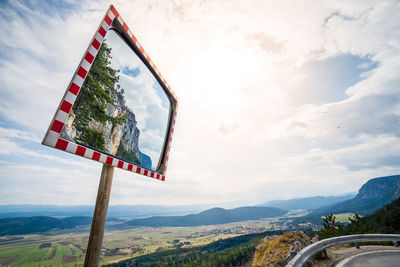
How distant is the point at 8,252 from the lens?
10975 cm

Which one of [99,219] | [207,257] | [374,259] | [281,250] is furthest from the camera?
[207,257]

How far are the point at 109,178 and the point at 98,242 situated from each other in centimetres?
98

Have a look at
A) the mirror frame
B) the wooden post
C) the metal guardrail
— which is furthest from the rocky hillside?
the metal guardrail

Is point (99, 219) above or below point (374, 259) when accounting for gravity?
above

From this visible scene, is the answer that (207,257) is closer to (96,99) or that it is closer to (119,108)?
(119,108)

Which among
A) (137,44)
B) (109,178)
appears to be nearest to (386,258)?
(109,178)

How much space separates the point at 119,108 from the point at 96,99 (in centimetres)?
58

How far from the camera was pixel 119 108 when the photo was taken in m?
3.34

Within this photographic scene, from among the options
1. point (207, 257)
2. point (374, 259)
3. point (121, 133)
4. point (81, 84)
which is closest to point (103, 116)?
point (121, 133)

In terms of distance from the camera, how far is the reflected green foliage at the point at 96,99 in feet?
7.98

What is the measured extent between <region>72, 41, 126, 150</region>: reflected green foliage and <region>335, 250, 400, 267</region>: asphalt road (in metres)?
7.71

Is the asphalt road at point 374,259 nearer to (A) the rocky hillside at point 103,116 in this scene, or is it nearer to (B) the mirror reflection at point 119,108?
(B) the mirror reflection at point 119,108

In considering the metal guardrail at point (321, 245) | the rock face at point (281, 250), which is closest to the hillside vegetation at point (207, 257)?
the metal guardrail at point (321, 245)

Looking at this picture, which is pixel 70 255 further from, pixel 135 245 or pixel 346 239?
pixel 346 239
